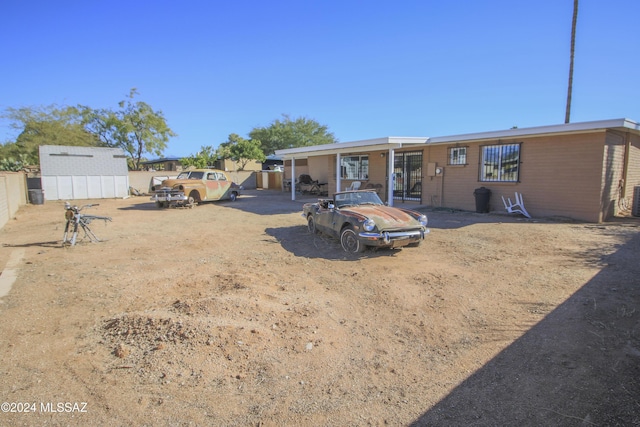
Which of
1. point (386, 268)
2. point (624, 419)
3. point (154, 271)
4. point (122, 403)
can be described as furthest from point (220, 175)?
point (624, 419)

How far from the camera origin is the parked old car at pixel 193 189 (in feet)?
52.0

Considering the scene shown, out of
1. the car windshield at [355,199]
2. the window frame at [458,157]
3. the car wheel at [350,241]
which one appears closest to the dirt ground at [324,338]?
the car wheel at [350,241]

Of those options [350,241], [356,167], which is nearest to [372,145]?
[356,167]

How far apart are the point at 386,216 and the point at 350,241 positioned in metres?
0.87

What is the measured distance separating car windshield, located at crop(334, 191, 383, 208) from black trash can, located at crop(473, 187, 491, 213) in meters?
6.29

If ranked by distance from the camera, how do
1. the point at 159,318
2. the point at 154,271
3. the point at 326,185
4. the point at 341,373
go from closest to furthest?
the point at 341,373 < the point at 159,318 < the point at 154,271 < the point at 326,185

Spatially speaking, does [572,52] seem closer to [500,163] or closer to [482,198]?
[500,163]

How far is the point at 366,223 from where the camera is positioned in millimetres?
6703

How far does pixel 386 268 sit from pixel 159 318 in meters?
3.64

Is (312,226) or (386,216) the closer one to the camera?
(386,216)

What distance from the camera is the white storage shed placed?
868 inches

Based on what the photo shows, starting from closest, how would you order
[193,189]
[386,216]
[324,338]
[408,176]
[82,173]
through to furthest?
[324,338] < [386,216] < [193,189] < [408,176] < [82,173]

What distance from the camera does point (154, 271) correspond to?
6148mm

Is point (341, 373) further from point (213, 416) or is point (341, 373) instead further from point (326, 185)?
point (326, 185)
